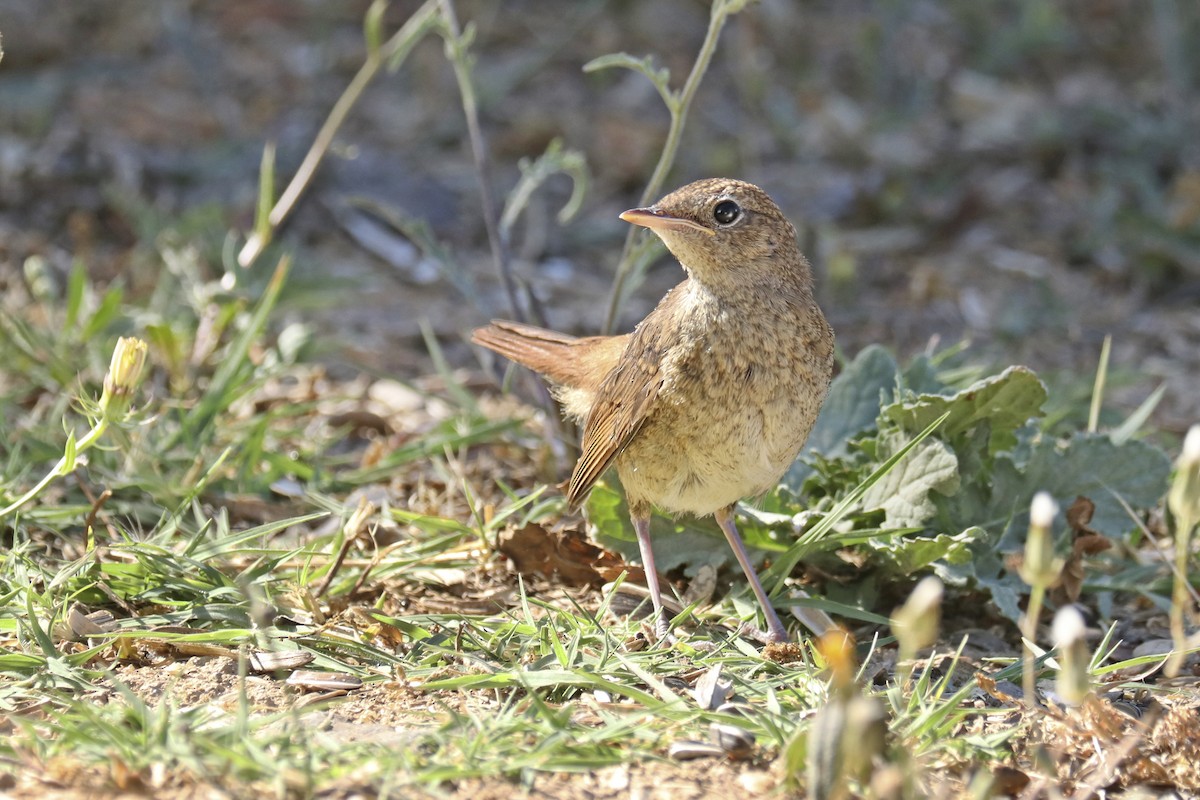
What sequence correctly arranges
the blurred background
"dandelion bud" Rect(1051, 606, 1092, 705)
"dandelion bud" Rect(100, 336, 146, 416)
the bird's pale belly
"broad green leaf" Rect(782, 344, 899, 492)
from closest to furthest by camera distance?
1. "dandelion bud" Rect(1051, 606, 1092, 705)
2. "dandelion bud" Rect(100, 336, 146, 416)
3. the bird's pale belly
4. "broad green leaf" Rect(782, 344, 899, 492)
5. the blurred background

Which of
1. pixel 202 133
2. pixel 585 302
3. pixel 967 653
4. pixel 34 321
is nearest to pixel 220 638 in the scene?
pixel 967 653

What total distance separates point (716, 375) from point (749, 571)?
0.59 meters

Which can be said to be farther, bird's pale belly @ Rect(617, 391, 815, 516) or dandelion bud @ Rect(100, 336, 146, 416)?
bird's pale belly @ Rect(617, 391, 815, 516)

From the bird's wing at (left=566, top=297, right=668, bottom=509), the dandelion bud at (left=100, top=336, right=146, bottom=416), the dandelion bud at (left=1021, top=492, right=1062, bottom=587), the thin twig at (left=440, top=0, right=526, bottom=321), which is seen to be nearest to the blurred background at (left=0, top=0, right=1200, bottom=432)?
the thin twig at (left=440, top=0, right=526, bottom=321)

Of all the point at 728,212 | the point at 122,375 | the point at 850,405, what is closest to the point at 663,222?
the point at 728,212

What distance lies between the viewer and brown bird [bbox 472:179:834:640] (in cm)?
364

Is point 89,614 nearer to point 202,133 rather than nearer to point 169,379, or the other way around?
point 169,379

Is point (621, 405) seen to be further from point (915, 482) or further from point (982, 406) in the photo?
point (982, 406)

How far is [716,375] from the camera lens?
3.64 meters

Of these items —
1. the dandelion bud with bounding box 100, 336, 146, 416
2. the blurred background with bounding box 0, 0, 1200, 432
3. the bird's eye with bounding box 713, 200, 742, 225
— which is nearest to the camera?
the dandelion bud with bounding box 100, 336, 146, 416

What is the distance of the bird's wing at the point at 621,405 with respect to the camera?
3.72 m

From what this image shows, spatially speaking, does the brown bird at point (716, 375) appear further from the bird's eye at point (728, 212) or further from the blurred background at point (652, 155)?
the blurred background at point (652, 155)

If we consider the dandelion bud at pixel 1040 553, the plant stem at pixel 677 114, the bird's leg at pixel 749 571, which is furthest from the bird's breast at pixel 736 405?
the dandelion bud at pixel 1040 553

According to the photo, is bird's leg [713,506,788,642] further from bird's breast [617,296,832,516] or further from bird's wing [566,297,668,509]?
bird's wing [566,297,668,509]
